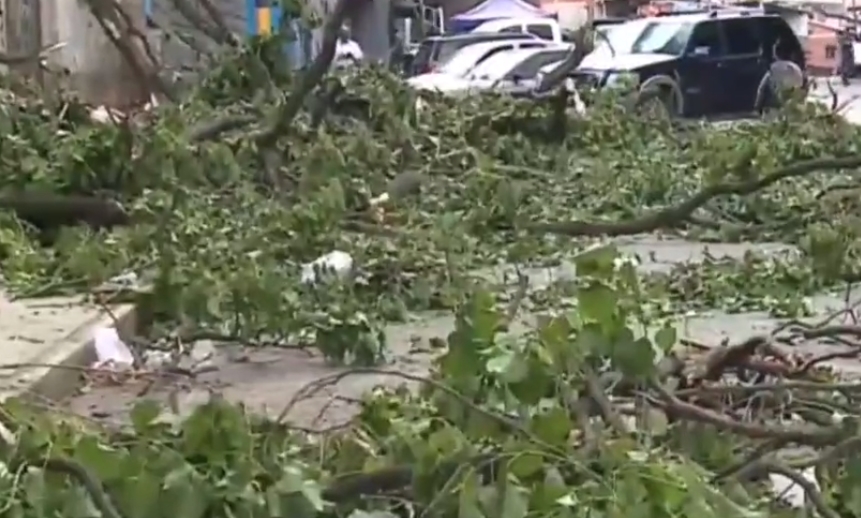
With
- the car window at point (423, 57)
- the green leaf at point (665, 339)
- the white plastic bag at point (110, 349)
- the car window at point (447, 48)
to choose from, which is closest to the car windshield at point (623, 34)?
the car window at point (447, 48)

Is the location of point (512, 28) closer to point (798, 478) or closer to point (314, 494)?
point (798, 478)

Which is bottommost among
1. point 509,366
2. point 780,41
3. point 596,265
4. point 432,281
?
point 780,41

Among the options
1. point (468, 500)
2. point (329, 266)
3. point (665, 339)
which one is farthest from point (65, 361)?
point (468, 500)

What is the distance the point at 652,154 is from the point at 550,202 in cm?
199

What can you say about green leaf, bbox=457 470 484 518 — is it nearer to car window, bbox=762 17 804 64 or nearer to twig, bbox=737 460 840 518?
twig, bbox=737 460 840 518

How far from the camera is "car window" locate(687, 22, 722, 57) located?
75.3 ft

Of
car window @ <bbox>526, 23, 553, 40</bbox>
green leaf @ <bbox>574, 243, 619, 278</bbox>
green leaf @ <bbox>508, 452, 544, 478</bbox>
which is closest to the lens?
green leaf @ <bbox>508, 452, 544, 478</bbox>

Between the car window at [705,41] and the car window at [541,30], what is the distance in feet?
23.8

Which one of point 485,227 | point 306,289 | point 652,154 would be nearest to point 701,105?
point 652,154

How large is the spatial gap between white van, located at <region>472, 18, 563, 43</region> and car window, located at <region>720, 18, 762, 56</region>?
604 cm

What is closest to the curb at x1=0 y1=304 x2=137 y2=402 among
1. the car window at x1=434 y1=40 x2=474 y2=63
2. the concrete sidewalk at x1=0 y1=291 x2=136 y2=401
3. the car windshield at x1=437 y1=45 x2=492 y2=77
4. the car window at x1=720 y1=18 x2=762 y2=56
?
the concrete sidewalk at x1=0 y1=291 x2=136 y2=401

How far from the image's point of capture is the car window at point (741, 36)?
2342 cm

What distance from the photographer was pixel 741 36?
2361 centimetres

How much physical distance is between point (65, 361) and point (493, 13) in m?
32.0
